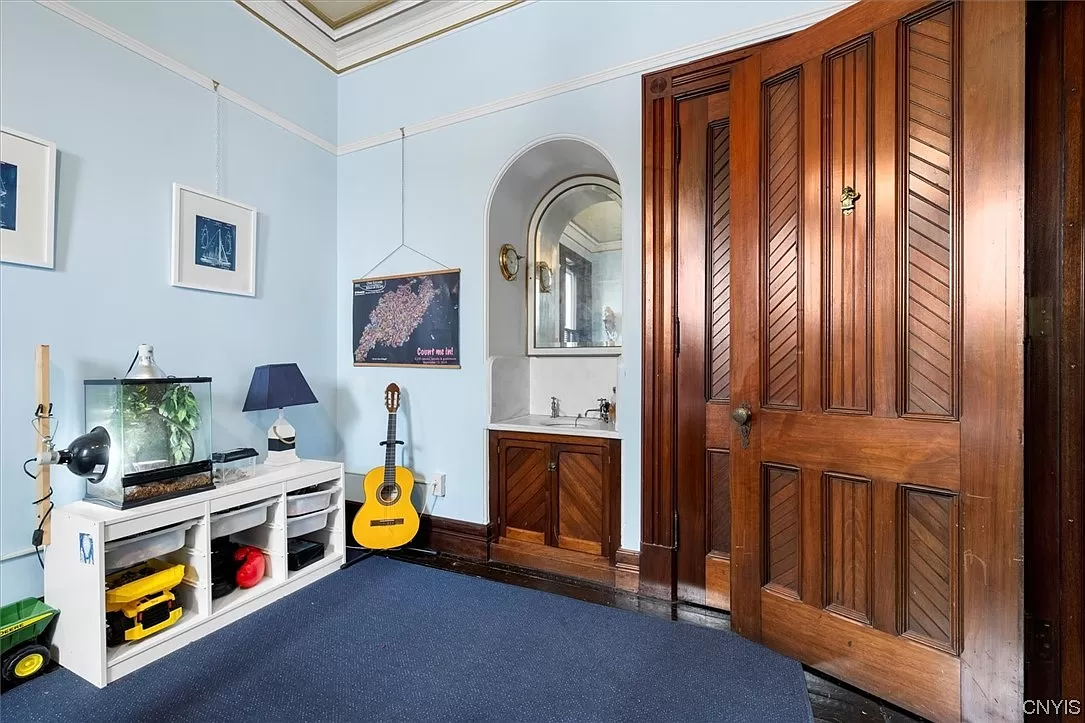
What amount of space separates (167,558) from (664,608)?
2.29 m

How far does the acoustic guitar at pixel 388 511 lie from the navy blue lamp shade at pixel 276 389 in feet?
1.86

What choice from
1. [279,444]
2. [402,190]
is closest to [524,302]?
[402,190]

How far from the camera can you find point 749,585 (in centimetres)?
193

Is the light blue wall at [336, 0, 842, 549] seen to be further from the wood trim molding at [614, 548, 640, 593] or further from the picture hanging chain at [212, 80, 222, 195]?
the picture hanging chain at [212, 80, 222, 195]

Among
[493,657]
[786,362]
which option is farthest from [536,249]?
[493,657]

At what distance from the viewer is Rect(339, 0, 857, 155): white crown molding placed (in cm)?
211

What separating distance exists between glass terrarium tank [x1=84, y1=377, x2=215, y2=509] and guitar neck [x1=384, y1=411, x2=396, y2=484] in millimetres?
877

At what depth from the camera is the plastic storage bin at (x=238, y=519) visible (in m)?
2.05

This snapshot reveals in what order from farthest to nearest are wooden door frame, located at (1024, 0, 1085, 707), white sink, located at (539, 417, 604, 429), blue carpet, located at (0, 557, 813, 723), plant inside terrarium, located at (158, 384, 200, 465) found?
white sink, located at (539, 417, 604, 429) < plant inside terrarium, located at (158, 384, 200, 465) < blue carpet, located at (0, 557, 813, 723) < wooden door frame, located at (1024, 0, 1085, 707)

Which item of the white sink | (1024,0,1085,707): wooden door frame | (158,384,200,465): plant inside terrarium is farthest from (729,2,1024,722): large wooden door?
(158,384,200,465): plant inside terrarium

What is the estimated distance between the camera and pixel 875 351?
1.64m

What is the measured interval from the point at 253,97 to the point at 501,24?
1.52 meters

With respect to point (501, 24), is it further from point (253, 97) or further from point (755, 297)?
point (755, 297)

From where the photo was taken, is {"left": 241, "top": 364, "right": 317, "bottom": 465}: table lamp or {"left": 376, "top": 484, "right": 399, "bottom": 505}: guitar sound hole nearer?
{"left": 241, "top": 364, "right": 317, "bottom": 465}: table lamp
